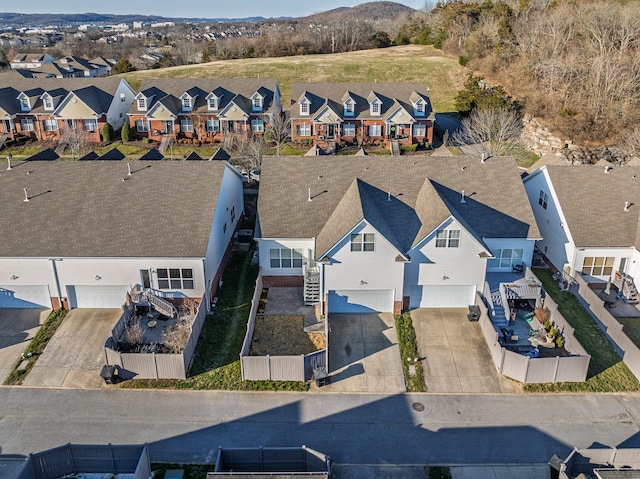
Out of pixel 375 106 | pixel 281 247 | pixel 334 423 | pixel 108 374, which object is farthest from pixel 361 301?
pixel 375 106

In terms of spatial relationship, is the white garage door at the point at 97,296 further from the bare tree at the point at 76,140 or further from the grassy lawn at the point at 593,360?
the bare tree at the point at 76,140

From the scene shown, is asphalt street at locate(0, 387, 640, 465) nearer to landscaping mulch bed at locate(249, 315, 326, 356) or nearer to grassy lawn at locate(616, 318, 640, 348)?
landscaping mulch bed at locate(249, 315, 326, 356)

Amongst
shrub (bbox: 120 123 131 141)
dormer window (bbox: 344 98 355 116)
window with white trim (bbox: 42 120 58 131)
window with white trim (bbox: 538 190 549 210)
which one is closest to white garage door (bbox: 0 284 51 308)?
window with white trim (bbox: 538 190 549 210)

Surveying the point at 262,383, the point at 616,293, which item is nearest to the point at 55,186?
the point at 262,383

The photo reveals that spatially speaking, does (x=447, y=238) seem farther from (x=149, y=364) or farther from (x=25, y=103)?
(x=25, y=103)

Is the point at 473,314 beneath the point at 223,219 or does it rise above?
beneath

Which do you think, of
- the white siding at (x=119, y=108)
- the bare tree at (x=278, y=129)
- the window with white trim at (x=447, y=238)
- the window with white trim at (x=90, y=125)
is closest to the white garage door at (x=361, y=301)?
the window with white trim at (x=447, y=238)
